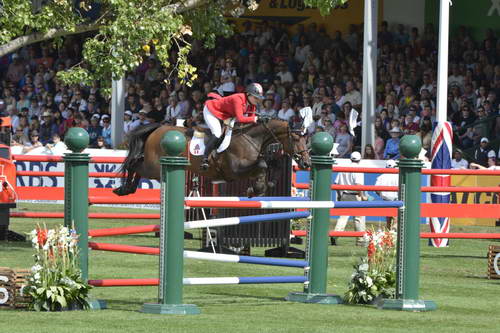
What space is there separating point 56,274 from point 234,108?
8.71 meters

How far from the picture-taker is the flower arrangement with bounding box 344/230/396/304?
10586 mm

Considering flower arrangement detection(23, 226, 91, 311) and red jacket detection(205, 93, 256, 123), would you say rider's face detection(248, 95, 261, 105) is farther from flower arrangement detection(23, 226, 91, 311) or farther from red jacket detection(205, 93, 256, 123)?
flower arrangement detection(23, 226, 91, 311)

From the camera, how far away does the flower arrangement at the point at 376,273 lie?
10.6 meters

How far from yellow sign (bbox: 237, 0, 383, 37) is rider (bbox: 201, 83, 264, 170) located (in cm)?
1402

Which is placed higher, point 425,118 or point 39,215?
point 425,118

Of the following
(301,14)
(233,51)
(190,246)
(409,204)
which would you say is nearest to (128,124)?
(233,51)

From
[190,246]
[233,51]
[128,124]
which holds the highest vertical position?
[233,51]

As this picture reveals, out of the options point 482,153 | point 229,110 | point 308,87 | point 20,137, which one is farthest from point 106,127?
point 229,110

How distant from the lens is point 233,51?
31656mm

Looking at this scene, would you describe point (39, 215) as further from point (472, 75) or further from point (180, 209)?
point (472, 75)

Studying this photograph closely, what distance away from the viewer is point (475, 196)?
74.6 feet

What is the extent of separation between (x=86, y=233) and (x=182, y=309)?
965mm

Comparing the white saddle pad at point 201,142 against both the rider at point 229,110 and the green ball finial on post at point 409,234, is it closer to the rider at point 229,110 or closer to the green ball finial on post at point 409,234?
the rider at point 229,110

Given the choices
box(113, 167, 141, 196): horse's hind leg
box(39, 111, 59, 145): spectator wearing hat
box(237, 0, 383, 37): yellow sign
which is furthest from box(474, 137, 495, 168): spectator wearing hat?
box(39, 111, 59, 145): spectator wearing hat
